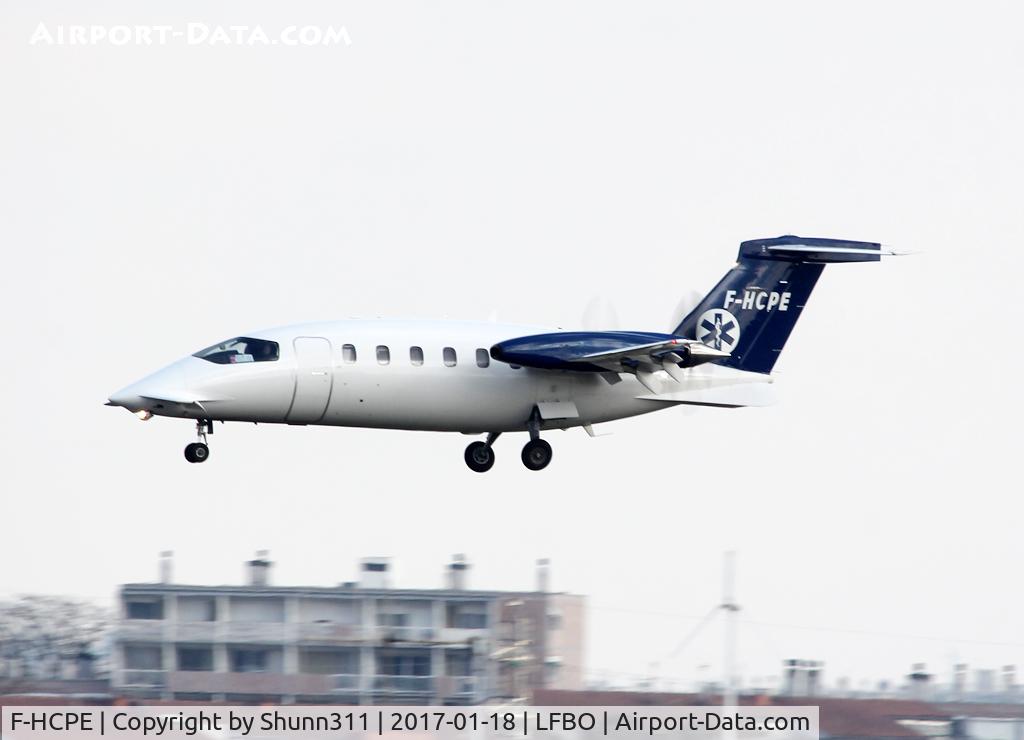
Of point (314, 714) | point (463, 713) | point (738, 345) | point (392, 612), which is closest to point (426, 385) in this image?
point (738, 345)

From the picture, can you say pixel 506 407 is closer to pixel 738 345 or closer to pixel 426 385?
pixel 426 385

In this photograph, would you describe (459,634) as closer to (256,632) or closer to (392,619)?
(392,619)

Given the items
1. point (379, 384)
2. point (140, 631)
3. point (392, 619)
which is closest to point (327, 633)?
point (392, 619)

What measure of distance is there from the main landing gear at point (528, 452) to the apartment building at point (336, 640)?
821 inches

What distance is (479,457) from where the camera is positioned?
43.7m

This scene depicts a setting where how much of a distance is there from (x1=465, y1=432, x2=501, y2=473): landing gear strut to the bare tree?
95.6ft

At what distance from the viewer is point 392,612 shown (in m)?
73.8

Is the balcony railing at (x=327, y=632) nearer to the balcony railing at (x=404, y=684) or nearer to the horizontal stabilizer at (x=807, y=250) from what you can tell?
the balcony railing at (x=404, y=684)

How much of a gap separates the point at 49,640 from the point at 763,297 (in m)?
39.3

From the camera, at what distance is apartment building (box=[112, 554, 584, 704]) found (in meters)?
67.7

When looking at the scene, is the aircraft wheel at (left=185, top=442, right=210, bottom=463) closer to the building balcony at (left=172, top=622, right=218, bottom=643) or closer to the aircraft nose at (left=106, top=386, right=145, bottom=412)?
the aircraft nose at (left=106, top=386, right=145, bottom=412)

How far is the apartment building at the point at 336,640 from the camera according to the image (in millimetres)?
67688

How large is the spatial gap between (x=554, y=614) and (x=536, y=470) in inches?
1394

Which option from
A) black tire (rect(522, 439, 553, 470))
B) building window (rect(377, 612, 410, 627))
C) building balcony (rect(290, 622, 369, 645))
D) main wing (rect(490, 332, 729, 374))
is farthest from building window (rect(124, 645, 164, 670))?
main wing (rect(490, 332, 729, 374))
